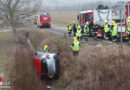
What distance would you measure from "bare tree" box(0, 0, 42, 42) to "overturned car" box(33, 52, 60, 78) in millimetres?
12458

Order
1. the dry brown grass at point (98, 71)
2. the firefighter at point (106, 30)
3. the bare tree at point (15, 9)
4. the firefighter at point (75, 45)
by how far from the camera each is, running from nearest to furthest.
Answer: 1. the dry brown grass at point (98, 71)
2. the firefighter at point (75, 45)
3. the firefighter at point (106, 30)
4. the bare tree at point (15, 9)

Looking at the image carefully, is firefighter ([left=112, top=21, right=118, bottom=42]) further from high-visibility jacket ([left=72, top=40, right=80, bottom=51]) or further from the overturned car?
the overturned car

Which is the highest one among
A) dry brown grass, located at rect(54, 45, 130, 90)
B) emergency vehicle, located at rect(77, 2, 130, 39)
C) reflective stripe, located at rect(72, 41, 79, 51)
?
emergency vehicle, located at rect(77, 2, 130, 39)

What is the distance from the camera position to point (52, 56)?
34.5 feet

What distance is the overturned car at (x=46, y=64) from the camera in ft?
33.7

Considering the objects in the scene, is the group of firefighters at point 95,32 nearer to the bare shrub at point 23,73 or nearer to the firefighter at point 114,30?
the firefighter at point 114,30

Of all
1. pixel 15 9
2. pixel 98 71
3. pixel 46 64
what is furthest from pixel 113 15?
pixel 15 9

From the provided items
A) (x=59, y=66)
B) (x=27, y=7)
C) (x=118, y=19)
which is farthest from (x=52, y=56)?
(x=27, y=7)

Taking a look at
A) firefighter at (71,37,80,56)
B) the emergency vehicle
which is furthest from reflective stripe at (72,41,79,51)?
the emergency vehicle

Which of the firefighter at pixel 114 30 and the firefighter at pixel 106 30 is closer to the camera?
the firefighter at pixel 114 30

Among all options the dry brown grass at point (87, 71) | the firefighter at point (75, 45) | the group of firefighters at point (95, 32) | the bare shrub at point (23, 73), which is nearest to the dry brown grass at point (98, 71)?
the dry brown grass at point (87, 71)

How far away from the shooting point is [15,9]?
72.2 ft

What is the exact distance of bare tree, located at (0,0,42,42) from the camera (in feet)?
69.8

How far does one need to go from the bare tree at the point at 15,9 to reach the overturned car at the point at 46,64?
12458 millimetres
